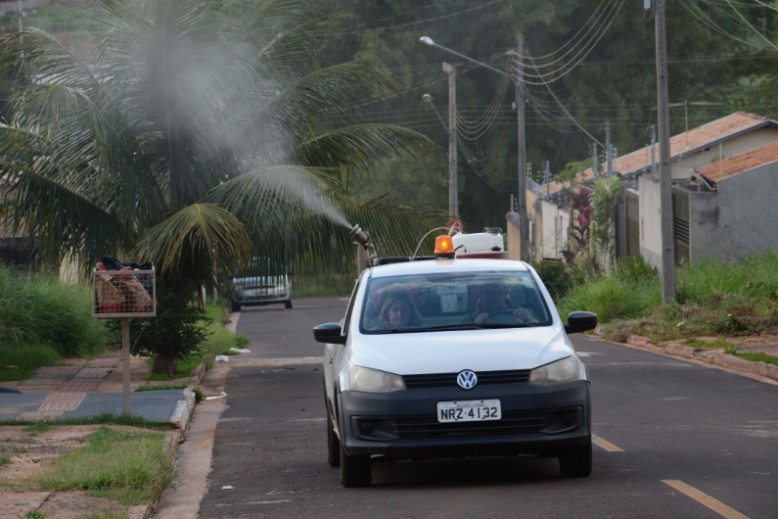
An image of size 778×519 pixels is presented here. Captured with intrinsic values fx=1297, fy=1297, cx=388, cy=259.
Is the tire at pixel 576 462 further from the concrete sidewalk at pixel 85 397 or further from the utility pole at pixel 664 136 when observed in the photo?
the utility pole at pixel 664 136

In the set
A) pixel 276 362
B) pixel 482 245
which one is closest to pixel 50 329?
pixel 276 362

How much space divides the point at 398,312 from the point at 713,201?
22.9m

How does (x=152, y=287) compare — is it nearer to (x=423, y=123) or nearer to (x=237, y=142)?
(x=237, y=142)

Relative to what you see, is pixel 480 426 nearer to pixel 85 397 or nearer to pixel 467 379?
pixel 467 379

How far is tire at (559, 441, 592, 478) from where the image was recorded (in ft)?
30.1

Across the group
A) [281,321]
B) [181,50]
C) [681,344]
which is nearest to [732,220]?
[681,344]

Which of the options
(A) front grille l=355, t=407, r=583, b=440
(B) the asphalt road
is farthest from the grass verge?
(A) front grille l=355, t=407, r=583, b=440

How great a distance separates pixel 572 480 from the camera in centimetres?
917

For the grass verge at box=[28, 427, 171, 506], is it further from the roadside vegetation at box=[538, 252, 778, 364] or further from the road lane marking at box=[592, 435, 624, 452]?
the roadside vegetation at box=[538, 252, 778, 364]

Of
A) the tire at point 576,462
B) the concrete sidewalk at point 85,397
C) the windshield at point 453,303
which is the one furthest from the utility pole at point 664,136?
the tire at point 576,462

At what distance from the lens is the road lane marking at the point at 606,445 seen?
425 inches

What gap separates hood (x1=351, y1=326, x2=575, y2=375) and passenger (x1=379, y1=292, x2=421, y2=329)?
0.91 feet

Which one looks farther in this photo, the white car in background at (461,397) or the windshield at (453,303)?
the windshield at (453,303)

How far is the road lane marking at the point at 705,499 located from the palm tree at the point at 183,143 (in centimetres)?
969
